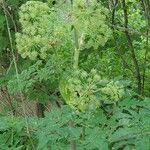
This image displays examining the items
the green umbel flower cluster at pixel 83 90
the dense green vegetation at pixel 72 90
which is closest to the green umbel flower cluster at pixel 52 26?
the dense green vegetation at pixel 72 90

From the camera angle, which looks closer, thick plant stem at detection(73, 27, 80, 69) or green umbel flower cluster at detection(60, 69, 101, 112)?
green umbel flower cluster at detection(60, 69, 101, 112)

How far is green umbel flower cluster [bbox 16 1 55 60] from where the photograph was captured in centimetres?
178

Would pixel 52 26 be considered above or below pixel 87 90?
above

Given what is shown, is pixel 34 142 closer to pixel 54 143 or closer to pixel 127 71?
pixel 54 143

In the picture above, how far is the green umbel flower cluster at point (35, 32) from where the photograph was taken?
1.78 m

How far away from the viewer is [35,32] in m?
1.80

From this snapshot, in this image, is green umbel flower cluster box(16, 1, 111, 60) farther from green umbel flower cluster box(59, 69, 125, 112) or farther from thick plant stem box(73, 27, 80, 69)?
green umbel flower cluster box(59, 69, 125, 112)

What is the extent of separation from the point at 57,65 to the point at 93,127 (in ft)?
0.94

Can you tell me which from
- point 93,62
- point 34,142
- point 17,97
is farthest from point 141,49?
point 34,142

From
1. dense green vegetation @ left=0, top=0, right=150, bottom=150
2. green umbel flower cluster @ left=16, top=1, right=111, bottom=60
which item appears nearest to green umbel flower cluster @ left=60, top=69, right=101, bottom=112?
dense green vegetation @ left=0, top=0, right=150, bottom=150

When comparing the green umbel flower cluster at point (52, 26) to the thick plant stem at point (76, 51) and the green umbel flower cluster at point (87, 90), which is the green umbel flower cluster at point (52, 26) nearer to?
the thick plant stem at point (76, 51)

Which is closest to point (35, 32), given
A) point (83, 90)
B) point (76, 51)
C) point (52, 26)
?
point (52, 26)

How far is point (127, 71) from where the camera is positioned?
13.2 feet

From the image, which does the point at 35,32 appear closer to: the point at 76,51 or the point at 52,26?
the point at 52,26
